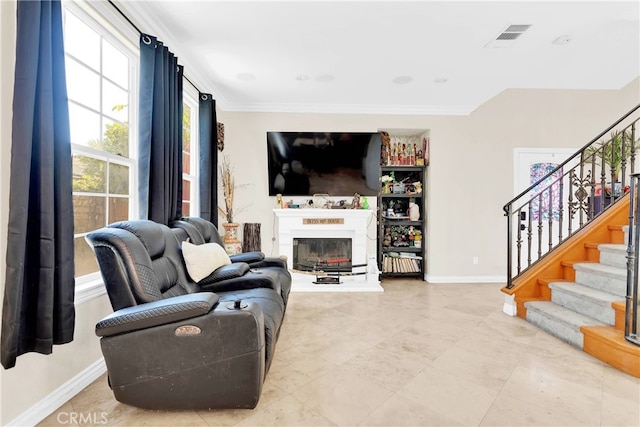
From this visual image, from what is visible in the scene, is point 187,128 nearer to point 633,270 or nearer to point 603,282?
point 633,270

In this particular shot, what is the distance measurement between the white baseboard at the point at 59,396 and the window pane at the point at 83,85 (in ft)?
5.79

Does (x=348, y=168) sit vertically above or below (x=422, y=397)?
above

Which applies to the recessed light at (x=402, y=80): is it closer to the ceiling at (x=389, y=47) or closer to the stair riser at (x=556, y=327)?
the ceiling at (x=389, y=47)

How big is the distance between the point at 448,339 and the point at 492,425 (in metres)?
1.06

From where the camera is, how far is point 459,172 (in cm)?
472

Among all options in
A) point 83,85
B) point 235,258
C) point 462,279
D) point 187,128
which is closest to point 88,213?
point 83,85

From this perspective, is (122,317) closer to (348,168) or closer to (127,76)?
(127,76)

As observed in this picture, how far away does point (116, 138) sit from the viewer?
2379 millimetres

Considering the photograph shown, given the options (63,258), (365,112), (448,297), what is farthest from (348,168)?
(63,258)

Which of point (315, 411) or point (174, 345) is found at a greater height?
point (174, 345)

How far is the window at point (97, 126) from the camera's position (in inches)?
78.8

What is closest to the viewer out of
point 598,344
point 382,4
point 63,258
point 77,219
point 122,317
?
point 122,317

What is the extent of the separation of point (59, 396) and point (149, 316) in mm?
840

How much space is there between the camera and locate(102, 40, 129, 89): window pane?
2.26m
